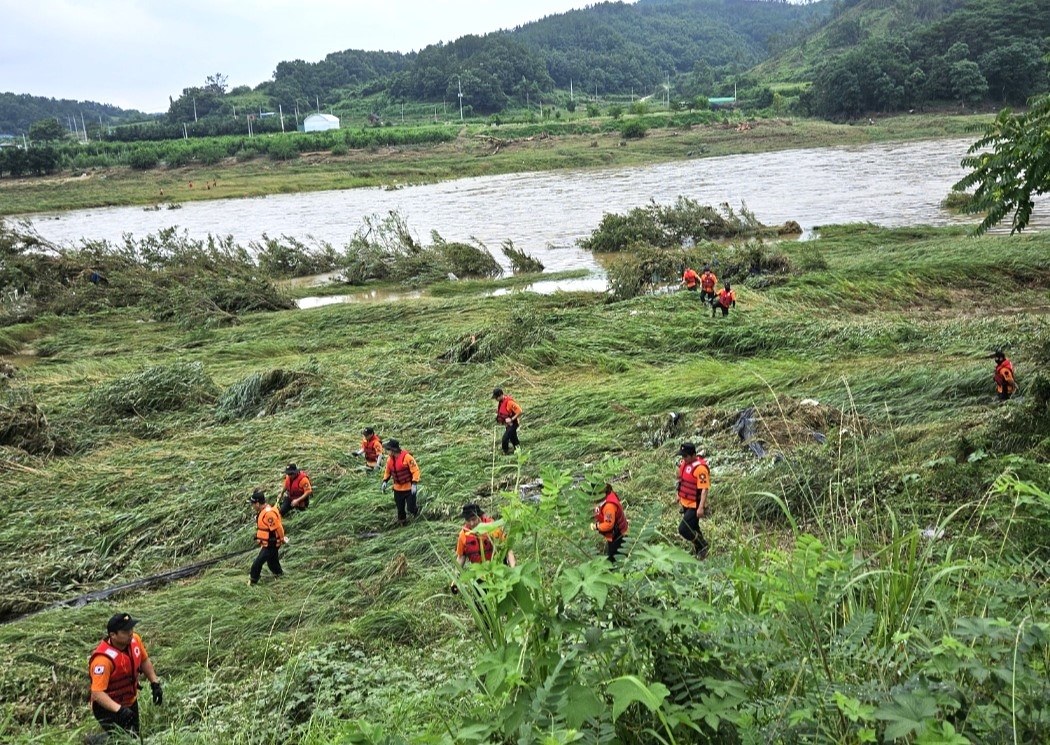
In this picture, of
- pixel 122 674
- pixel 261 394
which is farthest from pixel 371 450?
pixel 122 674

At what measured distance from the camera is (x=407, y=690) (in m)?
4.34

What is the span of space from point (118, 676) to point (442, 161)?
66.9 metres

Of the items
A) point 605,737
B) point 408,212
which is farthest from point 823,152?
point 605,737

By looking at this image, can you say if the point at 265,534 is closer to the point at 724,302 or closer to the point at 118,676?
the point at 118,676

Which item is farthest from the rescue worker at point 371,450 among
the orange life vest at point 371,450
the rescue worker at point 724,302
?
the rescue worker at point 724,302

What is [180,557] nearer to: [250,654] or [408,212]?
[250,654]

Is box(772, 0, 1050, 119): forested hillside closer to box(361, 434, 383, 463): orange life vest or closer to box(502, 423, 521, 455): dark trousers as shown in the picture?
box(502, 423, 521, 455): dark trousers

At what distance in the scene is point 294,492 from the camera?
904cm

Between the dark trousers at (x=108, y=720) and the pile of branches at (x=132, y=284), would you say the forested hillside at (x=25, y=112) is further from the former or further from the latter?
the dark trousers at (x=108, y=720)

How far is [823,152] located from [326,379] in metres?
56.7

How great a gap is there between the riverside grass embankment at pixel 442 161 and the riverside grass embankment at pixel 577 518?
40.9 meters

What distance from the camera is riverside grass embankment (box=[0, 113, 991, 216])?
58.3m

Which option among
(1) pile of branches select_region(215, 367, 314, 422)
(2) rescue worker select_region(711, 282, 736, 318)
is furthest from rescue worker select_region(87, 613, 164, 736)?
(2) rescue worker select_region(711, 282, 736, 318)

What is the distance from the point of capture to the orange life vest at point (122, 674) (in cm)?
524
